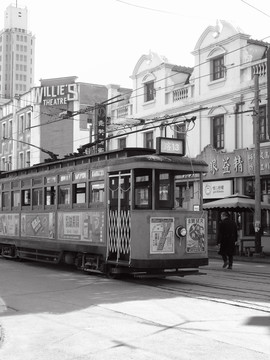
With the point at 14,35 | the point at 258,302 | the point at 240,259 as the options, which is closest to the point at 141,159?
the point at 258,302

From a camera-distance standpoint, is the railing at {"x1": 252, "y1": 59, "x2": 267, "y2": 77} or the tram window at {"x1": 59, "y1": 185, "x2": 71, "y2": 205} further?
the railing at {"x1": 252, "y1": 59, "x2": 267, "y2": 77}

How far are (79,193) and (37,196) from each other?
2950 mm

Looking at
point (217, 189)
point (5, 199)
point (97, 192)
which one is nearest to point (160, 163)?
point (97, 192)

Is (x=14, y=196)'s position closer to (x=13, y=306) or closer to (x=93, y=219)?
(x=93, y=219)

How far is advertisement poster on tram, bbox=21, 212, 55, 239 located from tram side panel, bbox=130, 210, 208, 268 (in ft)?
14.0

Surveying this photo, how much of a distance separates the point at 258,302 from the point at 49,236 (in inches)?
307

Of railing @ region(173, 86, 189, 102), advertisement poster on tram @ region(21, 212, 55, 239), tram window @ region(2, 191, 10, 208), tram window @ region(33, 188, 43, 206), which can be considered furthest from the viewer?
railing @ region(173, 86, 189, 102)

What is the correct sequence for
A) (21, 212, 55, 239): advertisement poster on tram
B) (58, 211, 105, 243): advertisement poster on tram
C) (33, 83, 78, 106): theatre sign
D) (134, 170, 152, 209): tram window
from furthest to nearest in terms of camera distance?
(33, 83, 78, 106): theatre sign < (21, 212, 55, 239): advertisement poster on tram < (58, 211, 105, 243): advertisement poster on tram < (134, 170, 152, 209): tram window

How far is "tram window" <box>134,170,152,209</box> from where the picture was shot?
12.4m

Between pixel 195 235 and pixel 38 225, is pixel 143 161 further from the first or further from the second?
pixel 38 225

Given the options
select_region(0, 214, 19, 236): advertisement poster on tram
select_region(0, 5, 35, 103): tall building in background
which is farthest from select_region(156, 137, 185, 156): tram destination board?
select_region(0, 5, 35, 103): tall building in background

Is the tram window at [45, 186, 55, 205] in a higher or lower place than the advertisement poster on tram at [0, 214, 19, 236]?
higher

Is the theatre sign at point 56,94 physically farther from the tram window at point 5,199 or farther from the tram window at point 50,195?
the tram window at point 50,195

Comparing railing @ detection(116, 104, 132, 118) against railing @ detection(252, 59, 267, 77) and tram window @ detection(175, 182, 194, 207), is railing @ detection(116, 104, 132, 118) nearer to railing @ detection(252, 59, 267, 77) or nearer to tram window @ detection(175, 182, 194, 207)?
railing @ detection(252, 59, 267, 77)
